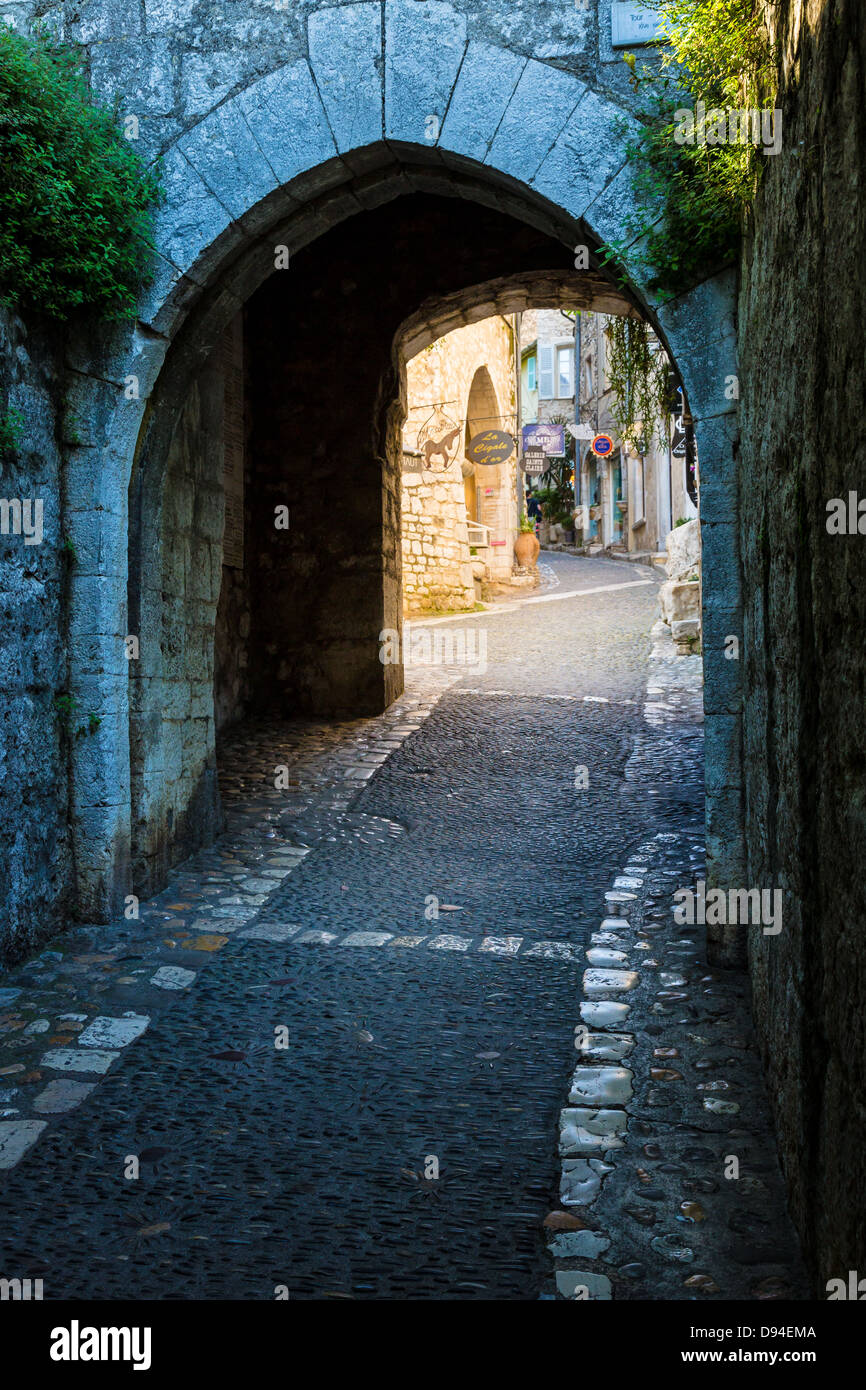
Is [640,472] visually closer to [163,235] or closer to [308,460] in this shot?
[308,460]

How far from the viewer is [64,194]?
3.89 m

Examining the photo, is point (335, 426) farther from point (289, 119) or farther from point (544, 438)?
point (544, 438)

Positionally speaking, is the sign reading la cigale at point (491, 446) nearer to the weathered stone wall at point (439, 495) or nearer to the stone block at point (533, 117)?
the weathered stone wall at point (439, 495)

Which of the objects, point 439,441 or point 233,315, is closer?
point 233,315

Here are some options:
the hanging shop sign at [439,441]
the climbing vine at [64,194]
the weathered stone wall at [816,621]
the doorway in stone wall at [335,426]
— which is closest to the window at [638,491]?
the hanging shop sign at [439,441]

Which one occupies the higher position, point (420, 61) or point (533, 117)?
point (420, 61)

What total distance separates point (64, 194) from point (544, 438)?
Result: 20658 mm

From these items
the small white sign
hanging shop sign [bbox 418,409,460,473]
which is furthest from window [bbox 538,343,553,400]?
the small white sign

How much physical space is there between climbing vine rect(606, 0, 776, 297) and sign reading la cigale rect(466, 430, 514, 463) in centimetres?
1238

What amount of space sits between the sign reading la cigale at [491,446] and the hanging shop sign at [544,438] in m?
7.43

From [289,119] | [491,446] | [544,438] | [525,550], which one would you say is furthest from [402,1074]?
[544,438]

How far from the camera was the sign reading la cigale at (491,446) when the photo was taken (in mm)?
16359

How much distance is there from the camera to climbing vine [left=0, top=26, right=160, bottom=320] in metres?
3.80

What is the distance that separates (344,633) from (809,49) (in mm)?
6509
